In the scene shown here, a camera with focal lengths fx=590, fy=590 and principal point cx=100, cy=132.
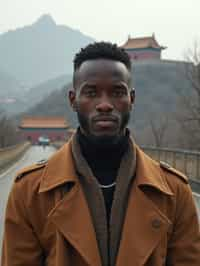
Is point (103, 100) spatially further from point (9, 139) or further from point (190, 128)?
point (9, 139)

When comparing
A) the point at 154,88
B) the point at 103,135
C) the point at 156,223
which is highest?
the point at 103,135

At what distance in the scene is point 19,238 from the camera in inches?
84.0

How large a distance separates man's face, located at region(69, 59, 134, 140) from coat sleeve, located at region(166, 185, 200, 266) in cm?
37

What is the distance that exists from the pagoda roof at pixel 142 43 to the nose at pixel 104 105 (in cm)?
11489

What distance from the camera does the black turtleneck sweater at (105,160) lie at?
2.16 metres

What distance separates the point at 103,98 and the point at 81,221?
0.45 m

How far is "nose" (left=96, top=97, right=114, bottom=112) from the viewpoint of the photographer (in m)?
2.12

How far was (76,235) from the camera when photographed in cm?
202

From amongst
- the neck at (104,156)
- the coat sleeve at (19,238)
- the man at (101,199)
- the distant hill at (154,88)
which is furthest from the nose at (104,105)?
the distant hill at (154,88)

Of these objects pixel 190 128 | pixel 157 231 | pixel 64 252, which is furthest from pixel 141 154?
pixel 190 128

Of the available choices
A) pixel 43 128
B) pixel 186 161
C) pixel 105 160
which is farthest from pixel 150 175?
pixel 43 128

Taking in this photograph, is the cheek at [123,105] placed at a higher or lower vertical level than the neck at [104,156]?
higher

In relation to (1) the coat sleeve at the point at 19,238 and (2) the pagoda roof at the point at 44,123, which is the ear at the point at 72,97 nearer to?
(1) the coat sleeve at the point at 19,238

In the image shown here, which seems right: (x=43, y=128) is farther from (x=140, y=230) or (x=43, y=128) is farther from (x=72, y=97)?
(x=140, y=230)
